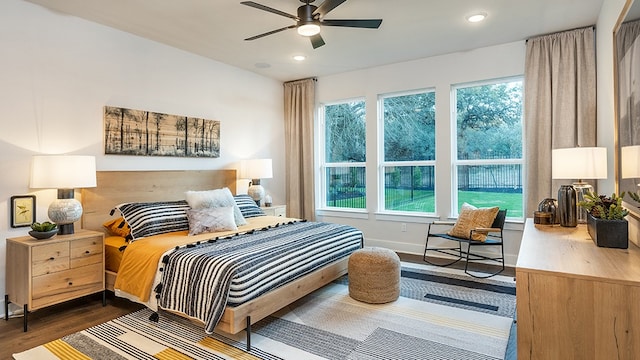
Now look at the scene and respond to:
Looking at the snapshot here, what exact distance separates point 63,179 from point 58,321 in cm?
115

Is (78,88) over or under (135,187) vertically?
over

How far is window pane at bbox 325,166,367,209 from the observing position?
5.60m

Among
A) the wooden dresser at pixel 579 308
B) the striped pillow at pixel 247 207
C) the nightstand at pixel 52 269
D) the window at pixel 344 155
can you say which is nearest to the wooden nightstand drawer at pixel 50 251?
the nightstand at pixel 52 269

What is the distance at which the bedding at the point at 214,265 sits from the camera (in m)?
2.42

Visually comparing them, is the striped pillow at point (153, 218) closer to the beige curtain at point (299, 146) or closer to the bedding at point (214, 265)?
the bedding at point (214, 265)

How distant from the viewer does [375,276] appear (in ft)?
10.3

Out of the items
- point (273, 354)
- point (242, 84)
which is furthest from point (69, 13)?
point (273, 354)

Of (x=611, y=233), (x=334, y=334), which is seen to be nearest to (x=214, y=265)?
(x=334, y=334)

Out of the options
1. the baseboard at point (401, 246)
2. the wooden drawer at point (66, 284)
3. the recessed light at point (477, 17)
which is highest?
the recessed light at point (477, 17)

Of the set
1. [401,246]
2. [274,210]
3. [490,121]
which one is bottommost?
[401,246]

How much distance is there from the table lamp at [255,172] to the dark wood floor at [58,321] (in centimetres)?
208

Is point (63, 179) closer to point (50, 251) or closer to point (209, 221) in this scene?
point (50, 251)

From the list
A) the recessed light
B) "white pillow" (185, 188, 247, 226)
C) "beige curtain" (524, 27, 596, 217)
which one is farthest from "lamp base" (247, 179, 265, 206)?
"beige curtain" (524, 27, 596, 217)

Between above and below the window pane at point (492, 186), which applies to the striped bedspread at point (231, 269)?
below
